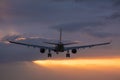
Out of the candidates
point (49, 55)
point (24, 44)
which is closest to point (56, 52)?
point (49, 55)

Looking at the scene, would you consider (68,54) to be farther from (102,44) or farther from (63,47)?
(102,44)

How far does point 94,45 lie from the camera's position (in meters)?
182

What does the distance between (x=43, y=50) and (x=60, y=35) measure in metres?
18.8

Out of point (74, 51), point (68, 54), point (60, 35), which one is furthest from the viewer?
point (60, 35)

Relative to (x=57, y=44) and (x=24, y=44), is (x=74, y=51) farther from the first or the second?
(x=24, y=44)

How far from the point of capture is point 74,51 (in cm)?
17912

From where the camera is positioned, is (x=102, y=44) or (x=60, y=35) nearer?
(x=102, y=44)

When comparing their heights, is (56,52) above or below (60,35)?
below

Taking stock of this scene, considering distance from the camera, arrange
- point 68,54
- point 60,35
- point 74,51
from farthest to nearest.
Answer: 1. point 60,35
2. point 74,51
3. point 68,54

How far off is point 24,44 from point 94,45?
34030 mm

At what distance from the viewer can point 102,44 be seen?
589 ft

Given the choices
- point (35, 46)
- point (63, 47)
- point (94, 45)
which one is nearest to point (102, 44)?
point (94, 45)

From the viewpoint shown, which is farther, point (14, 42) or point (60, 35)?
point (60, 35)

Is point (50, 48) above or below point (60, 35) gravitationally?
below
